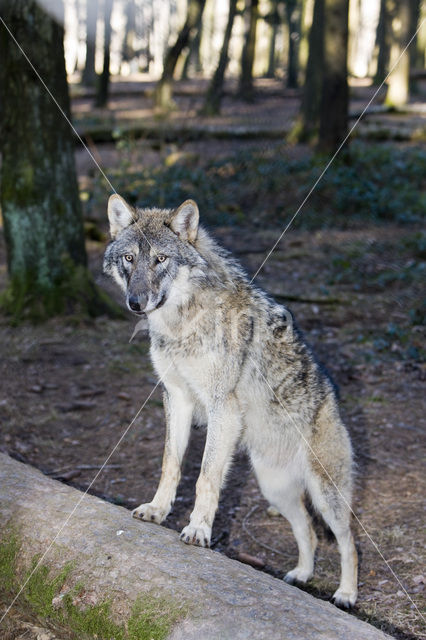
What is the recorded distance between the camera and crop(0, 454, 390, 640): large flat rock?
3.28 m

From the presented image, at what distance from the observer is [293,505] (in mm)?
5273

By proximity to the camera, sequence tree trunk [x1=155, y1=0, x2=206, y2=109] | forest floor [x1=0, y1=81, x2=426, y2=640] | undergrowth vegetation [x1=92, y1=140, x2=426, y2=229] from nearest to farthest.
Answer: forest floor [x1=0, y1=81, x2=426, y2=640], undergrowth vegetation [x1=92, y1=140, x2=426, y2=229], tree trunk [x1=155, y1=0, x2=206, y2=109]

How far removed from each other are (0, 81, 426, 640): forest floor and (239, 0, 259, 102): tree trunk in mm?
15051

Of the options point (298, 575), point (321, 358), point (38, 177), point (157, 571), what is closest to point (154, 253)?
point (157, 571)

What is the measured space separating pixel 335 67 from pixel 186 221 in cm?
1310

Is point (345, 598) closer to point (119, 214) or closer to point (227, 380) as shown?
point (227, 380)

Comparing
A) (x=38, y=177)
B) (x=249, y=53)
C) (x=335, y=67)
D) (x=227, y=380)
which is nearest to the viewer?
(x=227, y=380)

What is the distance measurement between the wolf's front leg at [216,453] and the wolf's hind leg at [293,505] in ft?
1.96

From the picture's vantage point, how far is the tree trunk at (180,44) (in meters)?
25.0

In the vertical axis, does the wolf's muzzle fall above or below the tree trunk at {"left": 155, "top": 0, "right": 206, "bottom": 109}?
below

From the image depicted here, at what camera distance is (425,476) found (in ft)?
21.2

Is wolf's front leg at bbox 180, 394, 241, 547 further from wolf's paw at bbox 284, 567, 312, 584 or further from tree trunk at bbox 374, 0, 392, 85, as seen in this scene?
tree trunk at bbox 374, 0, 392, 85

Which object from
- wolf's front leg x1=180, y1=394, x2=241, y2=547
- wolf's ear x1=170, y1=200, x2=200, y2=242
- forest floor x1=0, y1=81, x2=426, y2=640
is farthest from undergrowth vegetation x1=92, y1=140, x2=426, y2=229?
wolf's front leg x1=180, y1=394, x2=241, y2=547

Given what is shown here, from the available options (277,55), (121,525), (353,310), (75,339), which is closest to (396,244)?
(353,310)
